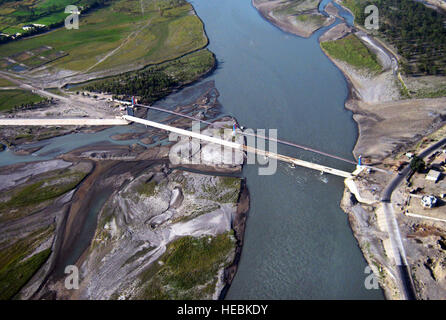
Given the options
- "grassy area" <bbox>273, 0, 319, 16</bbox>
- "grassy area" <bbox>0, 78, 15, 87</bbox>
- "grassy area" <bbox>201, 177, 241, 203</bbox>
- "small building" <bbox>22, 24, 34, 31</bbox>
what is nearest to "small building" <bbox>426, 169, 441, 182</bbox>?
"grassy area" <bbox>201, 177, 241, 203</bbox>

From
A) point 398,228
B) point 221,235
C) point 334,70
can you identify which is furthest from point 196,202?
point 334,70

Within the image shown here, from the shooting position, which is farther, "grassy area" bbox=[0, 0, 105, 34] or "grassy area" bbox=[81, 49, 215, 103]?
"grassy area" bbox=[0, 0, 105, 34]

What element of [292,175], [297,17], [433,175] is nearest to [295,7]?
[297,17]

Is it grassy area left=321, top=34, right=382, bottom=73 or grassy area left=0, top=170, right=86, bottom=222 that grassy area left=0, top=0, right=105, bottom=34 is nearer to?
grassy area left=0, top=170, right=86, bottom=222

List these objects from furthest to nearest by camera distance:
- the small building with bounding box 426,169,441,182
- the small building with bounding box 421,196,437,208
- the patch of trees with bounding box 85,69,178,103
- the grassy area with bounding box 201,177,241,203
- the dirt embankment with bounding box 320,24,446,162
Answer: the patch of trees with bounding box 85,69,178,103 < the dirt embankment with bounding box 320,24,446,162 < the grassy area with bounding box 201,177,241,203 < the small building with bounding box 426,169,441,182 < the small building with bounding box 421,196,437,208

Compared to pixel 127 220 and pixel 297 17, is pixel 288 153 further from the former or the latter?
pixel 297 17

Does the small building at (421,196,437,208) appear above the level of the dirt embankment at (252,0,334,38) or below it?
below
